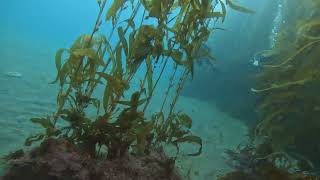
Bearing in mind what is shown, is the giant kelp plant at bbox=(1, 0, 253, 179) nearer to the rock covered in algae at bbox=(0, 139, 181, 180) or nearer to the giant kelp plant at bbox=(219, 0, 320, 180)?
the rock covered in algae at bbox=(0, 139, 181, 180)

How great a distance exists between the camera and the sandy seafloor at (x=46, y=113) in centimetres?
545

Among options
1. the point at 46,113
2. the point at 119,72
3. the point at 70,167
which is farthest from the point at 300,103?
the point at 46,113

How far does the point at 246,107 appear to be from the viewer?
10219mm

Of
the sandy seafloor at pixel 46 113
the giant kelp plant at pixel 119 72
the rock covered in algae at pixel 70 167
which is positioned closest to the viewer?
the rock covered in algae at pixel 70 167

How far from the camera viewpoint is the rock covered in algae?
7.53ft

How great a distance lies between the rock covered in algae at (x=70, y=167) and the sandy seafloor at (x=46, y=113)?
2.47 metres

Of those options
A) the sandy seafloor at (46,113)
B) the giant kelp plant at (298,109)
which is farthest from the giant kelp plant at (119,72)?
the sandy seafloor at (46,113)

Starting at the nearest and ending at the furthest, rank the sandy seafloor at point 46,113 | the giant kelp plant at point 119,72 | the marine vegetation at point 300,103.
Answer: the giant kelp plant at point 119,72
the marine vegetation at point 300,103
the sandy seafloor at point 46,113

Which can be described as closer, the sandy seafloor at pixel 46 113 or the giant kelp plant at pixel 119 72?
the giant kelp plant at pixel 119 72

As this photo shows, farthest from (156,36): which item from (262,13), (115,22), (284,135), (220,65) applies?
(220,65)

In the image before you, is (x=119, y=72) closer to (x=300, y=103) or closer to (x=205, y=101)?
(x=300, y=103)

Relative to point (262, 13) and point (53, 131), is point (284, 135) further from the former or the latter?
point (262, 13)

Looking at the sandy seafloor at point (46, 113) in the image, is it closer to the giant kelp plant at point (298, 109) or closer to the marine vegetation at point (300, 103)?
the giant kelp plant at point (298, 109)

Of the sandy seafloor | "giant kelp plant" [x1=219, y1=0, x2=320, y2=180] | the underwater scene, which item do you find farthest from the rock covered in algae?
the sandy seafloor
